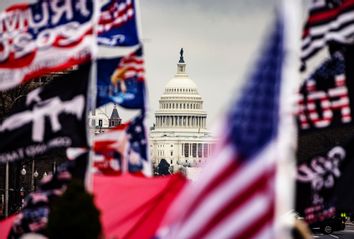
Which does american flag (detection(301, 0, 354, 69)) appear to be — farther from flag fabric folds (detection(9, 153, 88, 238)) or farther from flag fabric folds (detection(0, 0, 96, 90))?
flag fabric folds (detection(0, 0, 96, 90))

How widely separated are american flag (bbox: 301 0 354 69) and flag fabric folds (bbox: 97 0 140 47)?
15.8ft

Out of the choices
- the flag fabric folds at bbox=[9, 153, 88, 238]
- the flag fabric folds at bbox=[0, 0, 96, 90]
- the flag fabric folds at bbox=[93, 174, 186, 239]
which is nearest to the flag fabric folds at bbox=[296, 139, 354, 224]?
the flag fabric folds at bbox=[93, 174, 186, 239]

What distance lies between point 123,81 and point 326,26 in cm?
512

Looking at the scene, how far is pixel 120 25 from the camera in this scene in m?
15.8

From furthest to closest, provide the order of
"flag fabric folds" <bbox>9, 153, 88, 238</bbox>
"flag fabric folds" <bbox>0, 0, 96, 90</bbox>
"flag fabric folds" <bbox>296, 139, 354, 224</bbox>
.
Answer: "flag fabric folds" <bbox>0, 0, 96, 90</bbox>, "flag fabric folds" <bbox>9, 153, 88, 238</bbox>, "flag fabric folds" <bbox>296, 139, 354, 224</bbox>

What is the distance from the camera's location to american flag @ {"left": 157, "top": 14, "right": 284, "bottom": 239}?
6273 millimetres

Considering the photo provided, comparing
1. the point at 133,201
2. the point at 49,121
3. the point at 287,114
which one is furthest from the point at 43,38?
the point at 287,114

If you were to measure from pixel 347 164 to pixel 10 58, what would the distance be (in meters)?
4.56

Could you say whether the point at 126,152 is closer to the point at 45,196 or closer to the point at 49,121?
the point at 49,121

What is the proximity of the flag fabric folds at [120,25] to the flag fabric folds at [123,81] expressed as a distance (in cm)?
19

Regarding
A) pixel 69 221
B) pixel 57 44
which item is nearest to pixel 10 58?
pixel 57 44

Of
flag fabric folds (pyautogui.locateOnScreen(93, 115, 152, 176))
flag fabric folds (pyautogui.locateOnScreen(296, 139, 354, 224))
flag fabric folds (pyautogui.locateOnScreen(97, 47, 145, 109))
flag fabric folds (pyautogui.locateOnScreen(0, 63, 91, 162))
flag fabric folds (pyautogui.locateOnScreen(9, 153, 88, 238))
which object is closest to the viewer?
flag fabric folds (pyautogui.locateOnScreen(296, 139, 354, 224))

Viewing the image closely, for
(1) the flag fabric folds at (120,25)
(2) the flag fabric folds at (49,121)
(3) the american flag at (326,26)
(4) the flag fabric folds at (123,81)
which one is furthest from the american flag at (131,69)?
(3) the american flag at (326,26)

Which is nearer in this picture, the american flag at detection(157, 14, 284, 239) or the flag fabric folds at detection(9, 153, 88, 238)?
the american flag at detection(157, 14, 284, 239)
